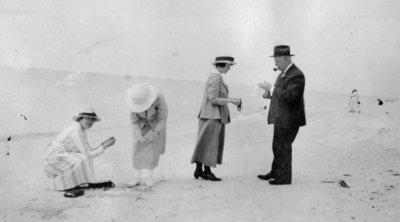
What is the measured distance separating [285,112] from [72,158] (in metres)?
2.94

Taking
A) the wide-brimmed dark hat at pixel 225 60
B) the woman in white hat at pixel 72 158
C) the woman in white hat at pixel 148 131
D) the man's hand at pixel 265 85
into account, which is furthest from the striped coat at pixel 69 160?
the man's hand at pixel 265 85

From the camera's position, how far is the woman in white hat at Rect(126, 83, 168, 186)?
5637 millimetres

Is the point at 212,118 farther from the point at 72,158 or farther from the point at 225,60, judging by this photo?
the point at 72,158

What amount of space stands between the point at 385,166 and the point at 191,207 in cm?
382

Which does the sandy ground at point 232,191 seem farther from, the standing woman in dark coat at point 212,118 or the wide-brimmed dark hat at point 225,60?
the wide-brimmed dark hat at point 225,60

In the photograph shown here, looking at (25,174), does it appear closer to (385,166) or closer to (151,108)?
(151,108)

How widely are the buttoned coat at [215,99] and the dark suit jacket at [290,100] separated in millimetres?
772

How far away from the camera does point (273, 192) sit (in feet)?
17.2

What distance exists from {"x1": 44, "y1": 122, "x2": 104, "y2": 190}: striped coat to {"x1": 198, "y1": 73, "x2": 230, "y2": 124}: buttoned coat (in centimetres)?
165

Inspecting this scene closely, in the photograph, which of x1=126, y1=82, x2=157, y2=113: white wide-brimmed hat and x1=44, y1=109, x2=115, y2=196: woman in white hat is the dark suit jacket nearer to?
x1=126, y1=82, x2=157, y2=113: white wide-brimmed hat

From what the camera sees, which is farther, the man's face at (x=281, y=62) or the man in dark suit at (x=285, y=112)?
the man's face at (x=281, y=62)

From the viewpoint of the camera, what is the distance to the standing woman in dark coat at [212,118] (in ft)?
19.6

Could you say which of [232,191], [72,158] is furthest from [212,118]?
[72,158]

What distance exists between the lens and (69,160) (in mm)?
5328
